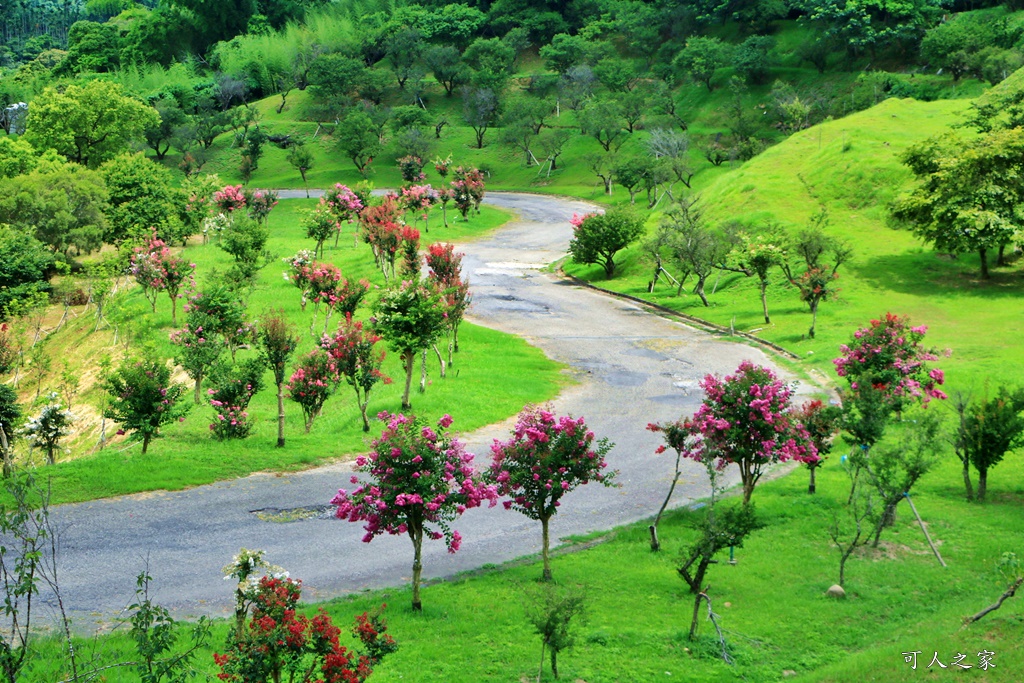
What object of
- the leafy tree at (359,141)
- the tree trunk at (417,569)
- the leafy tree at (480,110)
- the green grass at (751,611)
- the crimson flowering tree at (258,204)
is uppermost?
the leafy tree at (480,110)

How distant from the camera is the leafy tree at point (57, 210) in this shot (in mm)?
52312

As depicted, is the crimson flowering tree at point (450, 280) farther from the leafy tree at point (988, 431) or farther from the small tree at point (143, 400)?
the leafy tree at point (988, 431)

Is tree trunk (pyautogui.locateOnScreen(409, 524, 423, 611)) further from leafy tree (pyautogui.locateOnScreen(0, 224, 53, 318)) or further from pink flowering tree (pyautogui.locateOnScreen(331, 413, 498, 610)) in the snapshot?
leafy tree (pyautogui.locateOnScreen(0, 224, 53, 318))

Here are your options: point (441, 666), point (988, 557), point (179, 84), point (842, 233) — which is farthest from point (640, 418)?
point (179, 84)

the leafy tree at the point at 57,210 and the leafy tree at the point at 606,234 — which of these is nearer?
the leafy tree at the point at 606,234

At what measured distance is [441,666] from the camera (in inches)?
602

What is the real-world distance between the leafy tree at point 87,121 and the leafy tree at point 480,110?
3274cm

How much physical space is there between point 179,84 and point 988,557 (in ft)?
364

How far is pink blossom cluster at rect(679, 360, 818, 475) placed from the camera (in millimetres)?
20734

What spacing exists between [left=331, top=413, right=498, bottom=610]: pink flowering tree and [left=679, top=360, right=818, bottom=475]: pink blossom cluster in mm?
6122

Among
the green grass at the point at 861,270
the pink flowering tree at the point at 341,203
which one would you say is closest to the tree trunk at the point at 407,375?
the green grass at the point at 861,270

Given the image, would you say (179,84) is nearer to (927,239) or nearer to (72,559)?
(927,239)

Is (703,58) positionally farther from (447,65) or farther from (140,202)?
(140,202)

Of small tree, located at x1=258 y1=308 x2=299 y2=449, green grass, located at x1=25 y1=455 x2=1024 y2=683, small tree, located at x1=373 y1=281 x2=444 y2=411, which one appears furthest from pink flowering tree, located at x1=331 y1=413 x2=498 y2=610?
small tree, located at x1=373 y1=281 x2=444 y2=411
